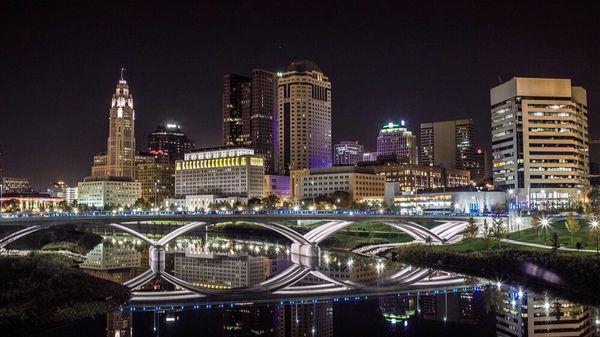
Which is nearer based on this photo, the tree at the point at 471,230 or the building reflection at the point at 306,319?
the building reflection at the point at 306,319

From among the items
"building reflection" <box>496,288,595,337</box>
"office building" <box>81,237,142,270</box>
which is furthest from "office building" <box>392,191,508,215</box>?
"building reflection" <box>496,288,595,337</box>

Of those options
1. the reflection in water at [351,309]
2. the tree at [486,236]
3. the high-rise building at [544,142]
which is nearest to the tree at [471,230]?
the tree at [486,236]

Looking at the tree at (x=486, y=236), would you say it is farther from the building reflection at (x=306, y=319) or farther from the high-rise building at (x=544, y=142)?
the high-rise building at (x=544, y=142)

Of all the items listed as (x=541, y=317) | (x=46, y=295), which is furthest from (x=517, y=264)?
(x=46, y=295)

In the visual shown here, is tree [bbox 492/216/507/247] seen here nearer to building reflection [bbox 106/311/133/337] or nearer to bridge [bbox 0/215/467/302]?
bridge [bbox 0/215/467/302]

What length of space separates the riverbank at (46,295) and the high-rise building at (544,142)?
122 m

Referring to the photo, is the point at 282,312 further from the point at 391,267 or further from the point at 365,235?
the point at 365,235

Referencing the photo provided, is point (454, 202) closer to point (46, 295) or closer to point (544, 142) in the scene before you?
point (544, 142)

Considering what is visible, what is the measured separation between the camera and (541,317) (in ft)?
150

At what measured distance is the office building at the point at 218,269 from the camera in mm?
66500

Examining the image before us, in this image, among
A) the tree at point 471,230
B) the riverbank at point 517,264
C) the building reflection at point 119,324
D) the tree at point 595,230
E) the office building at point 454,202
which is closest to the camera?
the building reflection at point 119,324

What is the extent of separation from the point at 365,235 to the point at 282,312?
75.3 metres

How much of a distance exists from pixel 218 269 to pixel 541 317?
41.9 metres

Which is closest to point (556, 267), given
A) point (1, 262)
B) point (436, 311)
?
point (436, 311)
